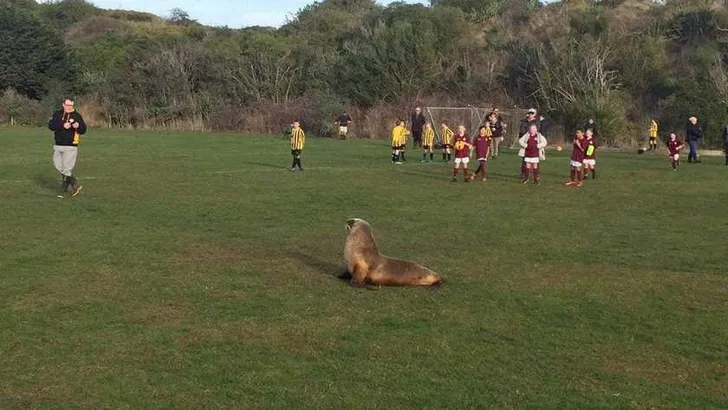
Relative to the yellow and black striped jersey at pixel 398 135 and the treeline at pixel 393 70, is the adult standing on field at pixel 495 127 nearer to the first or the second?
the yellow and black striped jersey at pixel 398 135

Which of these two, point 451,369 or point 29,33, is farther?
point 29,33

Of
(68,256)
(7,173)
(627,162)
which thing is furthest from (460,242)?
(627,162)

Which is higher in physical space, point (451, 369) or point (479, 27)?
point (479, 27)

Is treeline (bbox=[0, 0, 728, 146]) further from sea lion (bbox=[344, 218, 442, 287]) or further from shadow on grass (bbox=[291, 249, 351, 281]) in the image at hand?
sea lion (bbox=[344, 218, 442, 287])

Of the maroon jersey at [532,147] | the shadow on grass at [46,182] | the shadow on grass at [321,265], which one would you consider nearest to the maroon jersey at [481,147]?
the maroon jersey at [532,147]

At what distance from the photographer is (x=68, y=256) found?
37.0 ft

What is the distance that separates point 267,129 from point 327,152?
20949 millimetres

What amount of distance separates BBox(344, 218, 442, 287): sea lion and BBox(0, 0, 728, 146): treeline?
1472 inches

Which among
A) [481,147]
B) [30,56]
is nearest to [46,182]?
[481,147]

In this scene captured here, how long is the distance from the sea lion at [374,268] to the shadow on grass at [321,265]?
1.33 ft

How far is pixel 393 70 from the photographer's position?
5903 cm

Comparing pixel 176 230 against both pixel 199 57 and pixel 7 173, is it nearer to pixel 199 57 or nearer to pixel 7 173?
pixel 7 173

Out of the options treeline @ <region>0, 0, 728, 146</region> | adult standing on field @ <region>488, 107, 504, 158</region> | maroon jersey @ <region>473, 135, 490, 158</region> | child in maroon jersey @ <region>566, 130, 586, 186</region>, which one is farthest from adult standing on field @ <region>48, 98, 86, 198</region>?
treeline @ <region>0, 0, 728, 146</region>

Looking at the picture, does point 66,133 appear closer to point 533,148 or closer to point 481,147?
point 481,147
